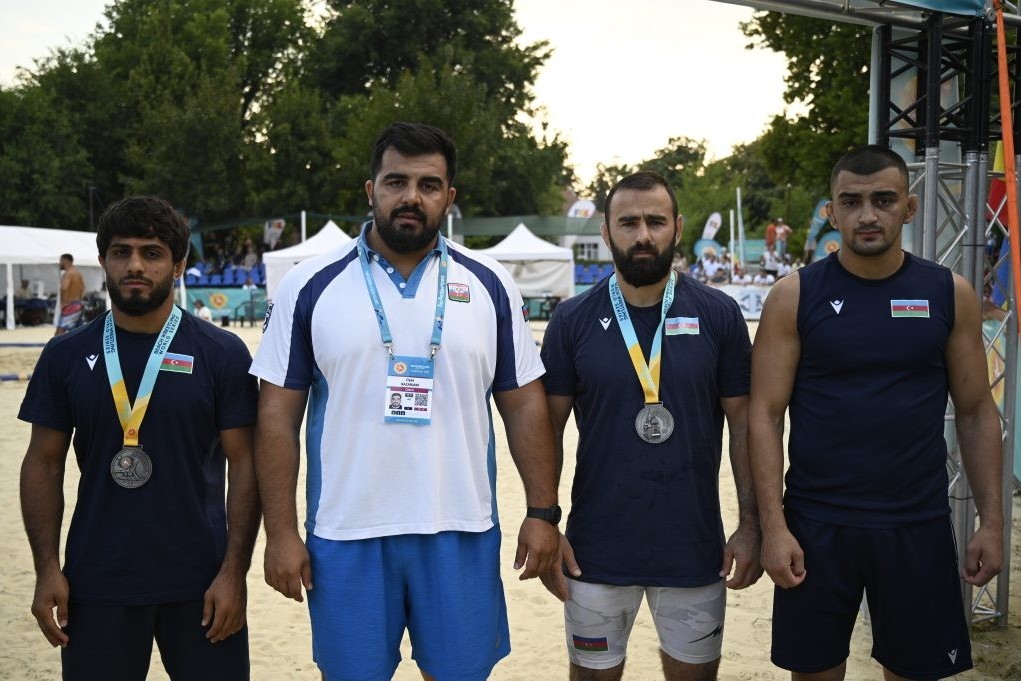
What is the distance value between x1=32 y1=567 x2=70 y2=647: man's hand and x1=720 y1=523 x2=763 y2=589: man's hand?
208 cm

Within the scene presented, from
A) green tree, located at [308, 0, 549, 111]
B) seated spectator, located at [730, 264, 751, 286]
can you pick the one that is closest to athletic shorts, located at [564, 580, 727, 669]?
seated spectator, located at [730, 264, 751, 286]

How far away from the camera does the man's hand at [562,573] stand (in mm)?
3193

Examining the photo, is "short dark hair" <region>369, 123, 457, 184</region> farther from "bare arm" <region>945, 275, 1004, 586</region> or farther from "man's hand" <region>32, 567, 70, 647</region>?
"bare arm" <region>945, 275, 1004, 586</region>

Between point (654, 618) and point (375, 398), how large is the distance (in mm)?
1255

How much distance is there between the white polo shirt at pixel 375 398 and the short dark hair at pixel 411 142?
1.23 ft

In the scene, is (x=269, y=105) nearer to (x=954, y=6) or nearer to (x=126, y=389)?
(x=954, y=6)

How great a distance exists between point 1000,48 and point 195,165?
37480 millimetres

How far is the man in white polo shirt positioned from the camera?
2840 millimetres

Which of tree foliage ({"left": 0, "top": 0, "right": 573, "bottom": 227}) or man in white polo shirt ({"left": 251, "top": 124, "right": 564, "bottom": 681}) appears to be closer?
man in white polo shirt ({"left": 251, "top": 124, "right": 564, "bottom": 681})

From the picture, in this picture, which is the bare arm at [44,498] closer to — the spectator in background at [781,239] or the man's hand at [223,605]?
the man's hand at [223,605]

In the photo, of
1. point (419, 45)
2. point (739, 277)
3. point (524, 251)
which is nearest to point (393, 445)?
point (524, 251)

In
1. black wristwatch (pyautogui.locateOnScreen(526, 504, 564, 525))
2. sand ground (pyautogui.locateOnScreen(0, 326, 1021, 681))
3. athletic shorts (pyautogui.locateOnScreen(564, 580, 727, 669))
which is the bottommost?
sand ground (pyautogui.locateOnScreen(0, 326, 1021, 681))

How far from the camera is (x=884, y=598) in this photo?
3.09m

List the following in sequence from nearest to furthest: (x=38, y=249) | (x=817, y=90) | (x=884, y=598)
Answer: (x=884, y=598) → (x=817, y=90) → (x=38, y=249)
